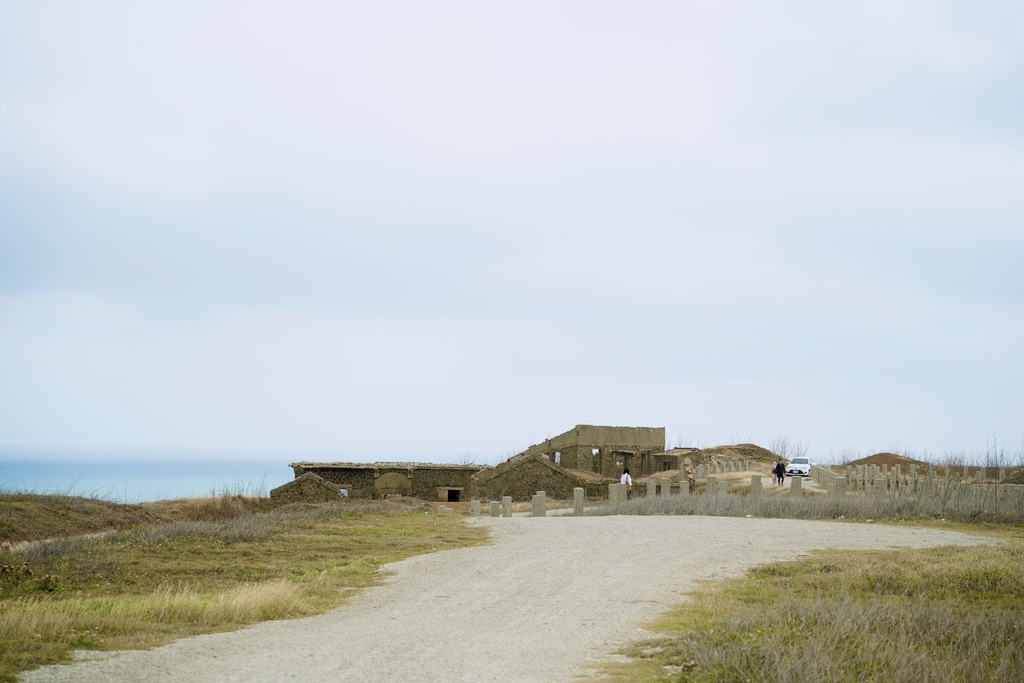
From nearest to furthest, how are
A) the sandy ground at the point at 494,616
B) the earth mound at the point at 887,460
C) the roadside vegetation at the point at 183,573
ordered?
the sandy ground at the point at 494,616, the roadside vegetation at the point at 183,573, the earth mound at the point at 887,460

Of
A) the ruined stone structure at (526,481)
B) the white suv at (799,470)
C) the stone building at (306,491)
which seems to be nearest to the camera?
the stone building at (306,491)

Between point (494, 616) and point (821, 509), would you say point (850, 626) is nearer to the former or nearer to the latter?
point (494, 616)

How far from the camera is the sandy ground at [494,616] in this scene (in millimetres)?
10430

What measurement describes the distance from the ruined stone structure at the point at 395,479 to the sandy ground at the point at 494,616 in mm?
29074

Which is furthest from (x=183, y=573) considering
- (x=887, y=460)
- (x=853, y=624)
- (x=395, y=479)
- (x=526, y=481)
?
(x=887, y=460)

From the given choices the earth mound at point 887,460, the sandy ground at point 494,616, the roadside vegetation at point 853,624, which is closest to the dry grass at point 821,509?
the sandy ground at point 494,616

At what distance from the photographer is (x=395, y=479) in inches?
2105

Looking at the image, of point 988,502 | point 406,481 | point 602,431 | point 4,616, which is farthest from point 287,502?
point 4,616

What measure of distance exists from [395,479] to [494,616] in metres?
40.3

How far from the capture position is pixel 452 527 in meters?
28.5

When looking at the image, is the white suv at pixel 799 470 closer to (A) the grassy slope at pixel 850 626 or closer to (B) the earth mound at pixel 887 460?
(B) the earth mound at pixel 887 460

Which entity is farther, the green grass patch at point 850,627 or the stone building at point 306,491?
the stone building at point 306,491

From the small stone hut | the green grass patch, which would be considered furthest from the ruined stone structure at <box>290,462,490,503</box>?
the green grass patch

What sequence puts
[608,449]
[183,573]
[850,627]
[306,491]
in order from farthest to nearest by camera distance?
→ [608,449] → [306,491] → [183,573] → [850,627]
